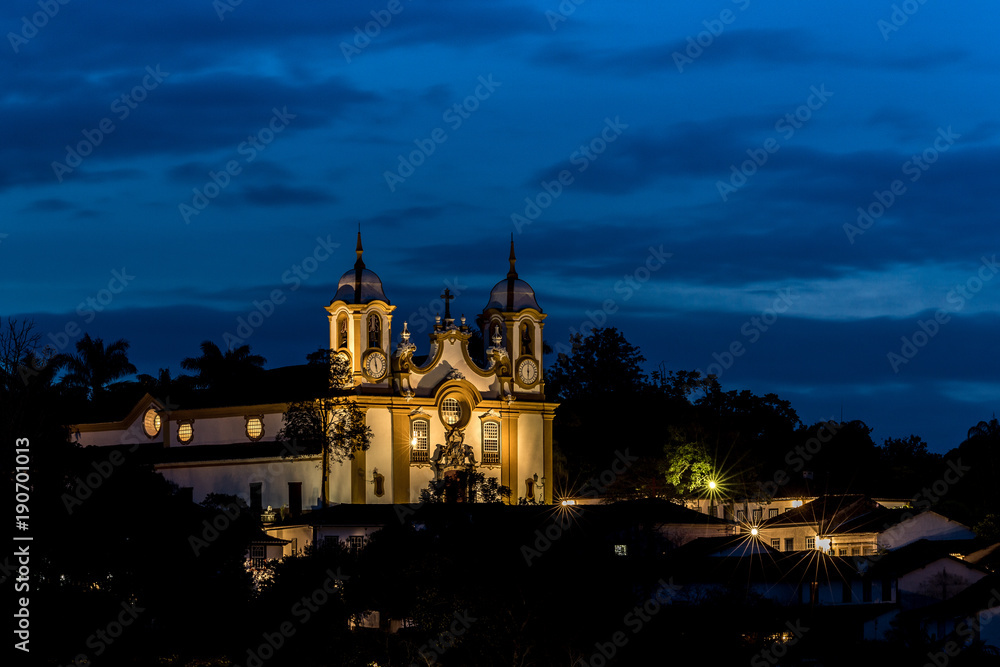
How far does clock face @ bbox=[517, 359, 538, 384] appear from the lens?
75.0 metres

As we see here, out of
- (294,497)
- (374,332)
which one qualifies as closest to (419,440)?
(374,332)

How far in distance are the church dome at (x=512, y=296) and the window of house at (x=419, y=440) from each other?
7.59 m

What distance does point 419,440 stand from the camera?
2783 inches

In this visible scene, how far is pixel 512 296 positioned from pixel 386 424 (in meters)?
9.74

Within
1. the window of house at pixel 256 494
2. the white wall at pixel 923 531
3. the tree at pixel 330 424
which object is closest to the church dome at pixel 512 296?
the tree at pixel 330 424

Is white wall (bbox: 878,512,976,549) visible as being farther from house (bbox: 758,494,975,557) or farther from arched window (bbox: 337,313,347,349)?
arched window (bbox: 337,313,347,349)

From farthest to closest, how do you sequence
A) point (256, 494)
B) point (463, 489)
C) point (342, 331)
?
point (342, 331) < point (463, 489) < point (256, 494)

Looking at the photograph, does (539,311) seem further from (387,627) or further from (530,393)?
(387,627)

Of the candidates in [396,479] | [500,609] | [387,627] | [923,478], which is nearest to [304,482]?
[396,479]

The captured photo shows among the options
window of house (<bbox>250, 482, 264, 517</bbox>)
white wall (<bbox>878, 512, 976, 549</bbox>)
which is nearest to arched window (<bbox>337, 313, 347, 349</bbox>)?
window of house (<bbox>250, 482, 264, 517</bbox>)

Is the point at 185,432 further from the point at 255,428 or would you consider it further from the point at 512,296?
the point at 512,296

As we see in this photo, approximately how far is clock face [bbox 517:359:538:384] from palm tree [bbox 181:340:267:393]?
50.6ft

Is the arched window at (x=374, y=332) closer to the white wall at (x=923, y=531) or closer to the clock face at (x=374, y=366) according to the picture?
the clock face at (x=374, y=366)

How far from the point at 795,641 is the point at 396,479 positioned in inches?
903
